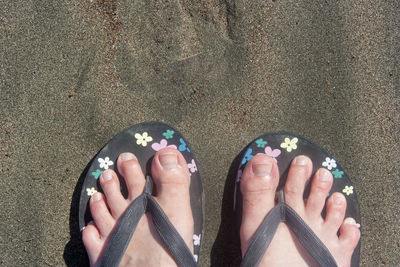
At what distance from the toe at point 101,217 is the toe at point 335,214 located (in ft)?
3.03

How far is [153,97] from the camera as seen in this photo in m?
1.43

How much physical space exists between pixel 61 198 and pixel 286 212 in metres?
0.94

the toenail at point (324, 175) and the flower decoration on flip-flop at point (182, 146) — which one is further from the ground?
the flower decoration on flip-flop at point (182, 146)

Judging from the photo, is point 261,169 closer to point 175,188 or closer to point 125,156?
point 175,188

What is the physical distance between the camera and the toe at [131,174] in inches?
57.6

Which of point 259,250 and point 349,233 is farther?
point 349,233

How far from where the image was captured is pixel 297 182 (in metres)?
1.46

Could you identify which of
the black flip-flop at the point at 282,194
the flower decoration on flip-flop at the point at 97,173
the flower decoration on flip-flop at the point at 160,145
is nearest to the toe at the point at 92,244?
the flower decoration on flip-flop at the point at 97,173

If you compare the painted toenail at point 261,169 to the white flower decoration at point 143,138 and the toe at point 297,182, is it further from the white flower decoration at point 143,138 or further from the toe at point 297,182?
the white flower decoration at point 143,138

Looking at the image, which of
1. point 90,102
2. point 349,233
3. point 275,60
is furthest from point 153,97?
point 349,233

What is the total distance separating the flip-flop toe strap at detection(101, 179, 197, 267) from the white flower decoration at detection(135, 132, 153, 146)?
0.22m

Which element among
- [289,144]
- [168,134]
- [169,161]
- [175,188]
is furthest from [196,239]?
[289,144]

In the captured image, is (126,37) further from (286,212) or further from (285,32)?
(286,212)

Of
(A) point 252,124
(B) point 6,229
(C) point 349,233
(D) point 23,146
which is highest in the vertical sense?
(D) point 23,146
